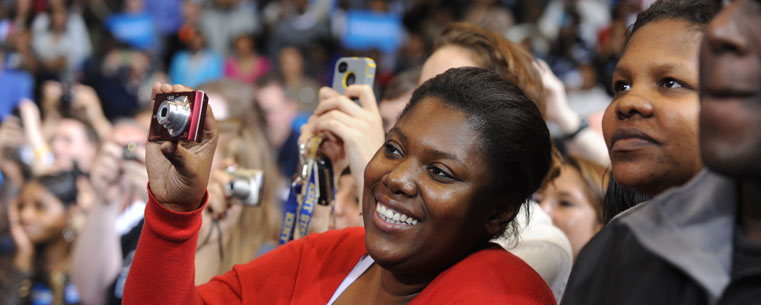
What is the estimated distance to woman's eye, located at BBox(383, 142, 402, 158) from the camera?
1.53 m

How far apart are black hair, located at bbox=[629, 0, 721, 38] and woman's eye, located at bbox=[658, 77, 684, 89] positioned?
0.11 m

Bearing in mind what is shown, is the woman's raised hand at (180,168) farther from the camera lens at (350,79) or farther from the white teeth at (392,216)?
the camera lens at (350,79)

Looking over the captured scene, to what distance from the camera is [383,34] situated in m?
8.14

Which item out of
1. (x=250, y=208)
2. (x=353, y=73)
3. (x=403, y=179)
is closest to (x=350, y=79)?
(x=353, y=73)

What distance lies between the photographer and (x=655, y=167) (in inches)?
50.1

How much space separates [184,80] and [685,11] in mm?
7381

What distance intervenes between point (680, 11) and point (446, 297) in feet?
2.16

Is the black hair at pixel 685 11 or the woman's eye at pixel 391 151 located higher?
the black hair at pixel 685 11

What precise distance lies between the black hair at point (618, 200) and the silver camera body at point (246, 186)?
1030mm

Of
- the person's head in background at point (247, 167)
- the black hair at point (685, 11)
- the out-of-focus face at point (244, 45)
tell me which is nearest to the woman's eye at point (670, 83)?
the black hair at point (685, 11)

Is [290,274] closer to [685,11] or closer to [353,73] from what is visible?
[353,73]

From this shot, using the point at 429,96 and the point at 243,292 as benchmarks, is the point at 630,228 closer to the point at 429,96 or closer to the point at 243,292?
the point at 429,96

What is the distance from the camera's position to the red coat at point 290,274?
53.5 inches

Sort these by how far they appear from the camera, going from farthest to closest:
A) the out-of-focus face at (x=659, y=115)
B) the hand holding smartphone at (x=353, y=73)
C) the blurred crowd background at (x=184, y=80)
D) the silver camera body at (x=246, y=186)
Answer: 1. the blurred crowd background at (x=184, y=80)
2. the silver camera body at (x=246, y=186)
3. the hand holding smartphone at (x=353, y=73)
4. the out-of-focus face at (x=659, y=115)
